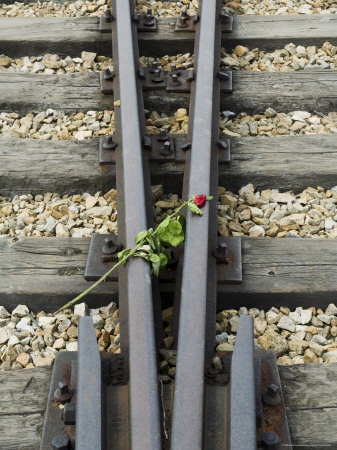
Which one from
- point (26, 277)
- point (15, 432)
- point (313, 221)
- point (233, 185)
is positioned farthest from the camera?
point (233, 185)

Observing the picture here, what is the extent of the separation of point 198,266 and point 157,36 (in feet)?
7.60

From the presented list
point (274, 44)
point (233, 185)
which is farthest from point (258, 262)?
point (274, 44)

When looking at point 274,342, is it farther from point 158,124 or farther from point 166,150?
point 158,124

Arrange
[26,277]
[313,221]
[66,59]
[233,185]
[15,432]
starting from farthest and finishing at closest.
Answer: [66,59] < [233,185] < [313,221] < [26,277] < [15,432]

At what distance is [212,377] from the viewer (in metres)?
2.25

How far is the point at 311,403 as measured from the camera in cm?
232

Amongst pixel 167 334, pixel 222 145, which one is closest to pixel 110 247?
pixel 167 334

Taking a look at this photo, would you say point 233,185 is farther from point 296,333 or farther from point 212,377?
point 212,377

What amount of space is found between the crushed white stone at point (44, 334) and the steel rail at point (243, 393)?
1.91 ft

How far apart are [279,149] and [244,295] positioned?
1020mm

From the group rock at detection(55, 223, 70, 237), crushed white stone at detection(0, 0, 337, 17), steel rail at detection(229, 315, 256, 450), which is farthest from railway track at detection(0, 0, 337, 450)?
crushed white stone at detection(0, 0, 337, 17)

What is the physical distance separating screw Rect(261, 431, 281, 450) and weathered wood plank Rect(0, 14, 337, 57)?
284cm

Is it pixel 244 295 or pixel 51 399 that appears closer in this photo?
pixel 51 399

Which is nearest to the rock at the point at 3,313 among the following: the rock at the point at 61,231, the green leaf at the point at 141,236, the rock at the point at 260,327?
the rock at the point at 61,231
